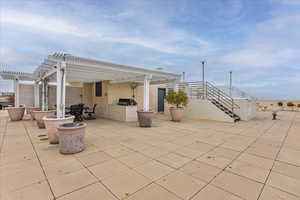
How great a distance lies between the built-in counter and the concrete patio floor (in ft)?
12.5

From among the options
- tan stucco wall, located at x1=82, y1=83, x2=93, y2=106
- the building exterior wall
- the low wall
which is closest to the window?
tan stucco wall, located at x1=82, y1=83, x2=93, y2=106

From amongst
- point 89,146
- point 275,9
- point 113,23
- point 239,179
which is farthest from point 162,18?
point 239,179

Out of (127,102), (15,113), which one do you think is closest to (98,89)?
(127,102)

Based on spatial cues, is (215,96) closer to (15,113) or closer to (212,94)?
(212,94)

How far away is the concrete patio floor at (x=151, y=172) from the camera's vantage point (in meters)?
1.77

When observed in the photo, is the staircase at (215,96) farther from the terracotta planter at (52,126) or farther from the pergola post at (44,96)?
the pergola post at (44,96)

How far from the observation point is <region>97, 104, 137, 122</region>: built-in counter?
24.8 ft

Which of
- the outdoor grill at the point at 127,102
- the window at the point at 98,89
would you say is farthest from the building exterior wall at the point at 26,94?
the outdoor grill at the point at 127,102

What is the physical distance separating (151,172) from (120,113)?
5803mm

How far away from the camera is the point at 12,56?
826 cm

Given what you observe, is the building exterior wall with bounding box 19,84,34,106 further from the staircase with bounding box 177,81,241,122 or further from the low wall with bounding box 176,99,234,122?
the low wall with bounding box 176,99,234,122

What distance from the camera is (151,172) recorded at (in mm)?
2312

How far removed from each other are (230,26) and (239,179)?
8.01m

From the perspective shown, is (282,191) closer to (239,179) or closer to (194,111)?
(239,179)
